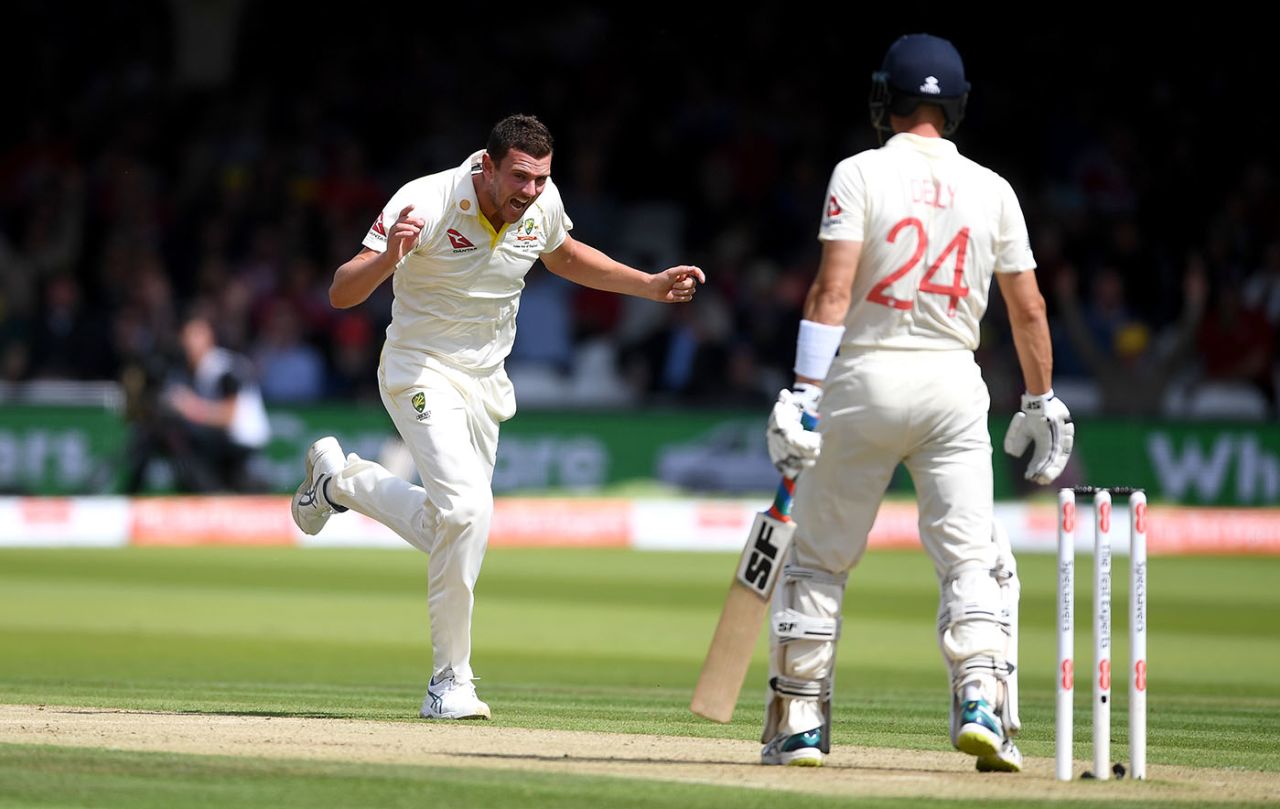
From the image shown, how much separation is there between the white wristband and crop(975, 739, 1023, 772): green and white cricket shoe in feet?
3.20

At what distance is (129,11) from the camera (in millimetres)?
21531

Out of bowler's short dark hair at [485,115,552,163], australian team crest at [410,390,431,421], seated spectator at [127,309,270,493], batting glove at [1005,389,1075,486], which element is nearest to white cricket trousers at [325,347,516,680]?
australian team crest at [410,390,431,421]

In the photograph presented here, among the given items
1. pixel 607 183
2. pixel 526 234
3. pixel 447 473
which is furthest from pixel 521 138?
pixel 607 183

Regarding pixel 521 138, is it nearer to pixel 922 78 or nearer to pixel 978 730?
pixel 922 78

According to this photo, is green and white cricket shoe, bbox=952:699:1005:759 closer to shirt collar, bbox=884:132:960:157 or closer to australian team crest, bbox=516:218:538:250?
shirt collar, bbox=884:132:960:157

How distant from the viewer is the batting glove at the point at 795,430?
464cm

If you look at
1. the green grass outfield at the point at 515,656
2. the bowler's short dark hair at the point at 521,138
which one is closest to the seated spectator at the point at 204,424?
the green grass outfield at the point at 515,656

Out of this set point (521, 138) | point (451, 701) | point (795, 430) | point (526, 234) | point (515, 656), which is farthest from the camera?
point (515, 656)

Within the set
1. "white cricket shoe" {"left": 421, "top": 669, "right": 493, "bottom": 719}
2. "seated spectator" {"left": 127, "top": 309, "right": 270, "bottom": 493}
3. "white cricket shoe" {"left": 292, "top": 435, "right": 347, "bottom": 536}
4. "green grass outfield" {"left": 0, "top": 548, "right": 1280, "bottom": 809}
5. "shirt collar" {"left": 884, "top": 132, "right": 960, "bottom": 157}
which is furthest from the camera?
"seated spectator" {"left": 127, "top": 309, "right": 270, "bottom": 493}

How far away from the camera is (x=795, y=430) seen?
464 centimetres

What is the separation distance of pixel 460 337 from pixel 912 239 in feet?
5.59

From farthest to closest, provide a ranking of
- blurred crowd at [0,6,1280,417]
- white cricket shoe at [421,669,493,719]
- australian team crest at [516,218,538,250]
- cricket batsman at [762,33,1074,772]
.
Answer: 1. blurred crowd at [0,6,1280,417]
2. australian team crest at [516,218,538,250]
3. white cricket shoe at [421,669,493,719]
4. cricket batsman at [762,33,1074,772]

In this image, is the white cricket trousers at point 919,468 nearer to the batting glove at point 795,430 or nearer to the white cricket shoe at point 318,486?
the batting glove at point 795,430

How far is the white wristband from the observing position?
15.4 ft
